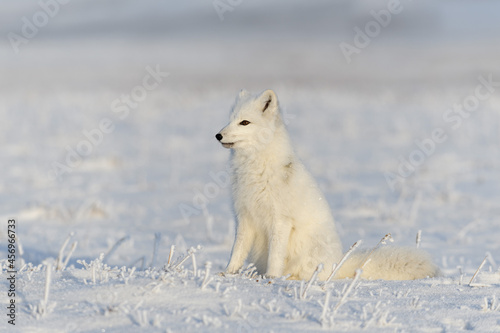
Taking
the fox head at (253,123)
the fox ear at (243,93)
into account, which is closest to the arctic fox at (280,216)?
the fox head at (253,123)

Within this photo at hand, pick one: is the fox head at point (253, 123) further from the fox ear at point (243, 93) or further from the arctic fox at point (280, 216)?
the fox ear at point (243, 93)

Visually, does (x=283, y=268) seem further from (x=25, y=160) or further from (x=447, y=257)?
(x=25, y=160)

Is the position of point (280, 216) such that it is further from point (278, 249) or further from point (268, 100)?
point (268, 100)

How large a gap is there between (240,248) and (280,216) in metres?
0.40

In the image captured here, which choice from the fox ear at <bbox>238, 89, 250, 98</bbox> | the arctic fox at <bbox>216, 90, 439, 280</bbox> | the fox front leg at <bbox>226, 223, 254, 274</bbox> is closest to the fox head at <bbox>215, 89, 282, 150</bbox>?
the arctic fox at <bbox>216, 90, 439, 280</bbox>

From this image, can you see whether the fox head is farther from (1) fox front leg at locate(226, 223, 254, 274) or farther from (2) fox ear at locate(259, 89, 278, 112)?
(1) fox front leg at locate(226, 223, 254, 274)

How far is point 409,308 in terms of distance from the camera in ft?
9.94

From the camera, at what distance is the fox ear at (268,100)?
431 cm

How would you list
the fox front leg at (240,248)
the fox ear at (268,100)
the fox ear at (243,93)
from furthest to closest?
1. the fox ear at (243,93)
2. the fox ear at (268,100)
3. the fox front leg at (240,248)

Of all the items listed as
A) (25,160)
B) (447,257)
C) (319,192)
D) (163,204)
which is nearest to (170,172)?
(163,204)

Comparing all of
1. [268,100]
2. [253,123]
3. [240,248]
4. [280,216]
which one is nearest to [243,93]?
[268,100]

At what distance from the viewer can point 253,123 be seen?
13.9ft

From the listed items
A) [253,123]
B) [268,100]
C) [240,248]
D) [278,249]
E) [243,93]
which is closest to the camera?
[278,249]

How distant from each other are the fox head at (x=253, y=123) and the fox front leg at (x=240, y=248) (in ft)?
2.01
